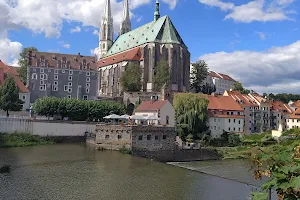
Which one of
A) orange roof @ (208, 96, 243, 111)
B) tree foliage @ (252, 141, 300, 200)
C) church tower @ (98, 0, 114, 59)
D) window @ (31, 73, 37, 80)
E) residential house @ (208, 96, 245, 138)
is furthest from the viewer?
church tower @ (98, 0, 114, 59)

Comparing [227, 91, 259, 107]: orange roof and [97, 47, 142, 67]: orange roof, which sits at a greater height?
[97, 47, 142, 67]: orange roof

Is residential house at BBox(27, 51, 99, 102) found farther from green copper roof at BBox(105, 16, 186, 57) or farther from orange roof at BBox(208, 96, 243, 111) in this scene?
orange roof at BBox(208, 96, 243, 111)

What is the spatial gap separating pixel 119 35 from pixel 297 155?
443 ft

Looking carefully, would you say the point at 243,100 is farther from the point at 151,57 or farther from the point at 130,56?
the point at 130,56

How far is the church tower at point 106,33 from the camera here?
13488cm

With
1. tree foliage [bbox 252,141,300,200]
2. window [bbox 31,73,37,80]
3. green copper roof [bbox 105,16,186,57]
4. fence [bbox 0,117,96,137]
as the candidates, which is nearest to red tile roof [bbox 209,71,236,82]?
green copper roof [bbox 105,16,186,57]

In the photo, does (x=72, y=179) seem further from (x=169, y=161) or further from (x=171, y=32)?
(x=171, y=32)

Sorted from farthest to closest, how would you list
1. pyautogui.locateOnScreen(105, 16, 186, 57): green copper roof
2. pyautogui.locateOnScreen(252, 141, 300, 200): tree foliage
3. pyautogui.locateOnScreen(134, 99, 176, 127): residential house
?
pyautogui.locateOnScreen(105, 16, 186, 57): green copper roof
pyautogui.locateOnScreen(134, 99, 176, 127): residential house
pyautogui.locateOnScreen(252, 141, 300, 200): tree foliage

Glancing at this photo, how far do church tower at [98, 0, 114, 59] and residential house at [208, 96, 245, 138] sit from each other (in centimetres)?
7147

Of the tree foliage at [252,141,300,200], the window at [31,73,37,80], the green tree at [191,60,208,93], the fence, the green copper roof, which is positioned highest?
the green copper roof

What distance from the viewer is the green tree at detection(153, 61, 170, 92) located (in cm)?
9396

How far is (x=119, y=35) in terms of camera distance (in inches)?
5468

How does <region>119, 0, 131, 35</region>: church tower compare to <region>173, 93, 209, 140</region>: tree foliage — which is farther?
<region>119, 0, 131, 35</region>: church tower

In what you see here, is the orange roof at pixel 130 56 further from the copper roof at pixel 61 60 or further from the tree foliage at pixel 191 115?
the tree foliage at pixel 191 115
